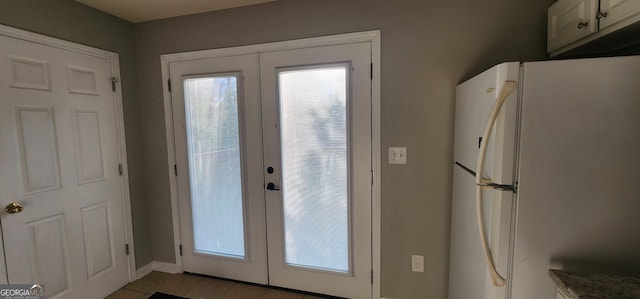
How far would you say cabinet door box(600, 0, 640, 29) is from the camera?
0.97m

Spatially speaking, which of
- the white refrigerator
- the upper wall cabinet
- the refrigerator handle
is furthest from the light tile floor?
the upper wall cabinet

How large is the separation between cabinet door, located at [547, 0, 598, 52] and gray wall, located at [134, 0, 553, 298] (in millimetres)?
135

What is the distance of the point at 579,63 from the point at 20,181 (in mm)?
3009

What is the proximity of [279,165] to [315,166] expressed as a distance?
0.30 meters

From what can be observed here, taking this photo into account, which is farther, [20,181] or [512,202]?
[20,181]

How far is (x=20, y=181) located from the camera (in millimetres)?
1697

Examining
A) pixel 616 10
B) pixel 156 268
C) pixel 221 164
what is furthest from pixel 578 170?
pixel 156 268

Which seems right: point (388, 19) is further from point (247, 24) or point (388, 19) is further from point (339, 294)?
point (339, 294)

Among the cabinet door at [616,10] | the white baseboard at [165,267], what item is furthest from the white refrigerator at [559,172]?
the white baseboard at [165,267]

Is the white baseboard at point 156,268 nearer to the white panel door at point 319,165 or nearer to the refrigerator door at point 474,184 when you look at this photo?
the white panel door at point 319,165

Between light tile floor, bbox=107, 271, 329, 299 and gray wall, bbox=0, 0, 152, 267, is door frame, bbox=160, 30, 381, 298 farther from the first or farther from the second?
light tile floor, bbox=107, 271, 329, 299

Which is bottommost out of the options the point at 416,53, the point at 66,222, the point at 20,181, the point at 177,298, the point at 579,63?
the point at 177,298

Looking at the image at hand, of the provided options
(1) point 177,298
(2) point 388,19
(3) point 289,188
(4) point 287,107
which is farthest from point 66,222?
(2) point 388,19

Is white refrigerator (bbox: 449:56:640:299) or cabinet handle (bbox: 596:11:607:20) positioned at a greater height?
cabinet handle (bbox: 596:11:607:20)
